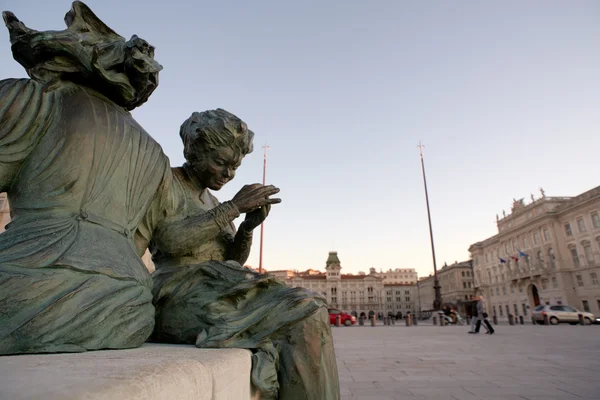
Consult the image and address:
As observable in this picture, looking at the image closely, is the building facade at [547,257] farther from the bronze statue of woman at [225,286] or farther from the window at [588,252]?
the bronze statue of woman at [225,286]

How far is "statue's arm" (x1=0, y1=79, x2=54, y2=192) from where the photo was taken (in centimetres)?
114

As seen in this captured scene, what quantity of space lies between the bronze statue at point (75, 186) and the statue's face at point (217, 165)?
1.18ft

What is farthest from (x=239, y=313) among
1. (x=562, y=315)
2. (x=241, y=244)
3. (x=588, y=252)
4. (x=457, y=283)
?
(x=457, y=283)

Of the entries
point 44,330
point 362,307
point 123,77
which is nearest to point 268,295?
point 44,330

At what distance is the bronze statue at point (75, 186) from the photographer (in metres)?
0.97

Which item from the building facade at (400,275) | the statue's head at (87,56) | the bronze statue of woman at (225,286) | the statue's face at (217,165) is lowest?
the bronze statue of woman at (225,286)

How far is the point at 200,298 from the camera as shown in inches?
56.8

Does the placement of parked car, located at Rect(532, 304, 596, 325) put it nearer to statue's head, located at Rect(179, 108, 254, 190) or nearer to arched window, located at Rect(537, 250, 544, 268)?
statue's head, located at Rect(179, 108, 254, 190)

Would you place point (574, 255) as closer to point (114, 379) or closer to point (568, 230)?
point (568, 230)

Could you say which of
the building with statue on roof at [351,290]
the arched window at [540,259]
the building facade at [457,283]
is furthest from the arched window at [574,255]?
the building with statue on roof at [351,290]

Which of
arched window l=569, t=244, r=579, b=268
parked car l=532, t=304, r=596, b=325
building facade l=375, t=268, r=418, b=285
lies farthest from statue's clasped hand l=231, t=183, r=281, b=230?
building facade l=375, t=268, r=418, b=285

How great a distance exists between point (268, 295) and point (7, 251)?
2.92 ft

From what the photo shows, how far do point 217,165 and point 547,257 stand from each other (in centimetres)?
5175

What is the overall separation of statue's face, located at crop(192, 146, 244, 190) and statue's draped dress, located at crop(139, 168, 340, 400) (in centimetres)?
17
